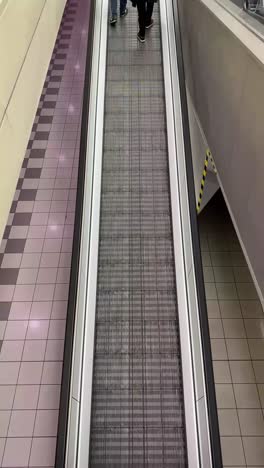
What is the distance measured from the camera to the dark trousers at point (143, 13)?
5440 mm

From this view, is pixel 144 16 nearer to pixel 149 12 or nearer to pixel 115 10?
pixel 149 12

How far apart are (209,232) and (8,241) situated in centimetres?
341

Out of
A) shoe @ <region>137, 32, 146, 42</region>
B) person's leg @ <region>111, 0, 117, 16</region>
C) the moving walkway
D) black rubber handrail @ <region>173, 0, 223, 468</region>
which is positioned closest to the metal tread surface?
the moving walkway

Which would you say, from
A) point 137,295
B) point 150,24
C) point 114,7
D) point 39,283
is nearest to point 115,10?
point 114,7

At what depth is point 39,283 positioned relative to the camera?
5.31 m

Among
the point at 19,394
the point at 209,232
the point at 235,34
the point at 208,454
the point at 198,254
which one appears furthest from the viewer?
the point at 209,232

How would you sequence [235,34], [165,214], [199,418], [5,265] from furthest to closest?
[5,265]
[165,214]
[235,34]
[199,418]

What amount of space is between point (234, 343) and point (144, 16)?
16.6 feet

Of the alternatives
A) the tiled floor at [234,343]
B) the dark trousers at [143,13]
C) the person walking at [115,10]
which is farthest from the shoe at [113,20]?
the tiled floor at [234,343]

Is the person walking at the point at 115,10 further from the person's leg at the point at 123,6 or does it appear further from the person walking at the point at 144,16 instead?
the person walking at the point at 144,16

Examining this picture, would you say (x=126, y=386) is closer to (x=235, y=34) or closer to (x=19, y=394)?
(x=19, y=394)

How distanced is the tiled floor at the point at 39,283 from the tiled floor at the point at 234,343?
2.08 meters

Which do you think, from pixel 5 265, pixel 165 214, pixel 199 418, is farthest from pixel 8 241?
pixel 199 418

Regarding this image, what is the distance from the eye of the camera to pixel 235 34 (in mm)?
3031
